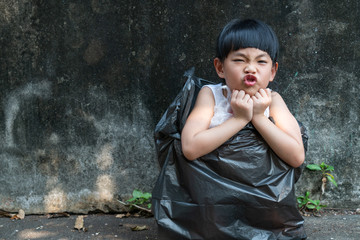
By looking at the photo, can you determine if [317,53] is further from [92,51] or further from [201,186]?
[92,51]

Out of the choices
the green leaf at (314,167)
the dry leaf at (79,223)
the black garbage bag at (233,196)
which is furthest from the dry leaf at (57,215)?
the green leaf at (314,167)

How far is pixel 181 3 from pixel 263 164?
1357 mm

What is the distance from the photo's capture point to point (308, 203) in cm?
288

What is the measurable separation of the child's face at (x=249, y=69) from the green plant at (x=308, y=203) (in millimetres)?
1197

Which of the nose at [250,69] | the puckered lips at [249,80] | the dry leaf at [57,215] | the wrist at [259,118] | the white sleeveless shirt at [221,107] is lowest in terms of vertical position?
the dry leaf at [57,215]

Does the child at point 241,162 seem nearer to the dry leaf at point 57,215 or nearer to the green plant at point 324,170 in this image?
the green plant at point 324,170

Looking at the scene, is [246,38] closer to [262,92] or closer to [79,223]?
[262,92]

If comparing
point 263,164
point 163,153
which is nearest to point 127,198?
point 163,153

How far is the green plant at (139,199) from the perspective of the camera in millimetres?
2846

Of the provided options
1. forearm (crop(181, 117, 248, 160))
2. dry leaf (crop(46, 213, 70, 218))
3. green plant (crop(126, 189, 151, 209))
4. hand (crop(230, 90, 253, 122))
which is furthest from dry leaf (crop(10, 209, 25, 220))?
hand (crop(230, 90, 253, 122))

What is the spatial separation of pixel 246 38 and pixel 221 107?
0.41 m

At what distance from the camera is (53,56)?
2.81 meters

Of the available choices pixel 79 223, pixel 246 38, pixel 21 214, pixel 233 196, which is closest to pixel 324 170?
pixel 233 196

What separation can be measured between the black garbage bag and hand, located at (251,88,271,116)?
0.34 feet
